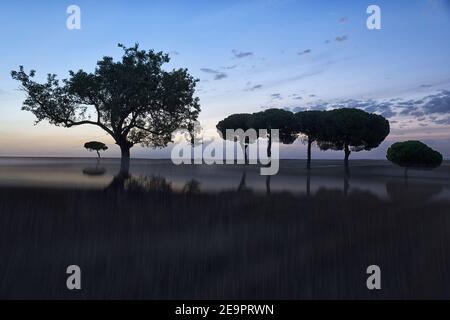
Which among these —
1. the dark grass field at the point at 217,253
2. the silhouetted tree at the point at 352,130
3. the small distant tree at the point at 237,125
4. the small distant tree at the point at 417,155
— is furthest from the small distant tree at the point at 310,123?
the dark grass field at the point at 217,253

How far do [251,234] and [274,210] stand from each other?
4860 mm

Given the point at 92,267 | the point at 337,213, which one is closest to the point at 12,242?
the point at 92,267

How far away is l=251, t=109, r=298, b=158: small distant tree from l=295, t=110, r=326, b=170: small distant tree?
4.14ft

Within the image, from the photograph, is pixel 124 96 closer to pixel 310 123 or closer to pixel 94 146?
pixel 310 123

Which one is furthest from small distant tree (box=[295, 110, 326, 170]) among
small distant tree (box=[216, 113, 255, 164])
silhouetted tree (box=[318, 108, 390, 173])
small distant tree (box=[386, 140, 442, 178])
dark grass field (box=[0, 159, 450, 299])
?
dark grass field (box=[0, 159, 450, 299])

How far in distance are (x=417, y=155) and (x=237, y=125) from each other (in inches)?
1777

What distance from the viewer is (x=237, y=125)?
8588 cm

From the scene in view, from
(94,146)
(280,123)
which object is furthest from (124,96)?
(94,146)

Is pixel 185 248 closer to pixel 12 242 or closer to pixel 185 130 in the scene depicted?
pixel 12 242

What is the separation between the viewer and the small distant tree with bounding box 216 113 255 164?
8425cm

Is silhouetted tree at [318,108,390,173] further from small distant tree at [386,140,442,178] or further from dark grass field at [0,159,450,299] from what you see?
dark grass field at [0,159,450,299]

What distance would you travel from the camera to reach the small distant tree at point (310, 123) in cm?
7025

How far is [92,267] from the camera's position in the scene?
7656mm

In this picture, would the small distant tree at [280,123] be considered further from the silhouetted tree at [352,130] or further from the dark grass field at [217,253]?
the dark grass field at [217,253]
